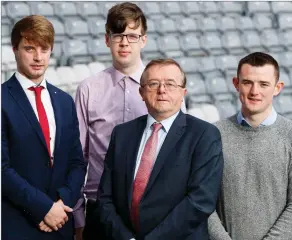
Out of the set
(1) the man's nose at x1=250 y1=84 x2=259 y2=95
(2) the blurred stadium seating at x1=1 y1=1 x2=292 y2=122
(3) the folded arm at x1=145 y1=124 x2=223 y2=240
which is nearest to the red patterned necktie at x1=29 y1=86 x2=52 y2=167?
(3) the folded arm at x1=145 y1=124 x2=223 y2=240

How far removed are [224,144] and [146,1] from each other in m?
5.43

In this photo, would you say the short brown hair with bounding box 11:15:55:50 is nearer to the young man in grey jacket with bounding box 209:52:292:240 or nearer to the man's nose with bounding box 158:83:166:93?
the man's nose with bounding box 158:83:166:93

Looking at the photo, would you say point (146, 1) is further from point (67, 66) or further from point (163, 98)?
point (163, 98)

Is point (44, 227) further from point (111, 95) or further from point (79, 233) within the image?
point (111, 95)

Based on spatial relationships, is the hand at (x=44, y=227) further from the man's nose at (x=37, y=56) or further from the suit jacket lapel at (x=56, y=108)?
the man's nose at (x=37, y=56)

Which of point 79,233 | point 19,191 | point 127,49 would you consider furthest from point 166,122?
point 79,233

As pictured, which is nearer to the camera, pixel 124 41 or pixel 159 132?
pixel 159 132

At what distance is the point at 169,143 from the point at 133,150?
0.46 feet

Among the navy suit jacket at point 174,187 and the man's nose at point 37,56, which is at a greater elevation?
the man's nose at point 37,56

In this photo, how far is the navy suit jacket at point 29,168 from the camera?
238 centimetres

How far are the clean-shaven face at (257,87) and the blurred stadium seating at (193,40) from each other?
3108 mm

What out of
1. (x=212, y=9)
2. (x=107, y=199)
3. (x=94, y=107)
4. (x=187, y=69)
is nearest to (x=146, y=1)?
(x=212, y=9)

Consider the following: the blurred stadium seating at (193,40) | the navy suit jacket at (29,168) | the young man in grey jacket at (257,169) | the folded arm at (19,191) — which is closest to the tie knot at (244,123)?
the young man in grey jacket at (257,169)

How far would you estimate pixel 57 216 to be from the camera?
2.43 metres
